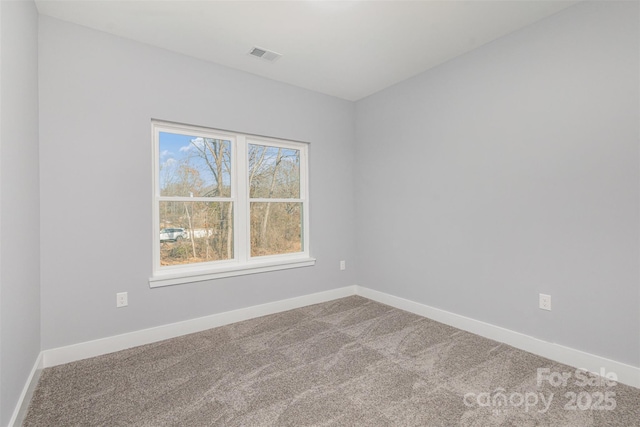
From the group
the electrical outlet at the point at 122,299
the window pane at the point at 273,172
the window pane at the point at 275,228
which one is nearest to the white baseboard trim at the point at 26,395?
the electrical outlet at the point at 122,299

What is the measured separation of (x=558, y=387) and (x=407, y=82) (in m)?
3.08

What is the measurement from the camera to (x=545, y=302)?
2.42m

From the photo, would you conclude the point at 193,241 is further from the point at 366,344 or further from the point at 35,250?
the point at 366,344

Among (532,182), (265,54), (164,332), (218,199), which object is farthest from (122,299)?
(532,182)

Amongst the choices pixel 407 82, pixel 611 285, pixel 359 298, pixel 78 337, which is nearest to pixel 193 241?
pixel 78 337

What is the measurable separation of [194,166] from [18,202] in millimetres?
1480

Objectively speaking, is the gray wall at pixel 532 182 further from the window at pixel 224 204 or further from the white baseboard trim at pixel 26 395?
the white baseboard trim at pixel 26 395

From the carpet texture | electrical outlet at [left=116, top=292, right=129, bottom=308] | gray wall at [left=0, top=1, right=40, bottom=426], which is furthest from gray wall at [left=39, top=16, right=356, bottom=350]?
the carpet texture

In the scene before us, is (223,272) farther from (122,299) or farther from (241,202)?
(122,299)

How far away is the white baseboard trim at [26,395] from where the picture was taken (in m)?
Result: 1.63

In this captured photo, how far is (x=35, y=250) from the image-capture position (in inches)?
84.0

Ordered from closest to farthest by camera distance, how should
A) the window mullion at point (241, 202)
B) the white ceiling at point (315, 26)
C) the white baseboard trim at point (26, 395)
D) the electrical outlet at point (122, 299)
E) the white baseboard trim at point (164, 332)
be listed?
the white baseboard trim at point (26, 395) < the white ceiling at point (315, 26) < the white baseboard trim at point (164, 332) < the electrical outlet at point (122, 299) < the window mullion at point (241, 202)

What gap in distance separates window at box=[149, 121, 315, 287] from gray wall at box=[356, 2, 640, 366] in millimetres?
1284

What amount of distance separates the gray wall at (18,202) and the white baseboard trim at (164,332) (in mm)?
209
